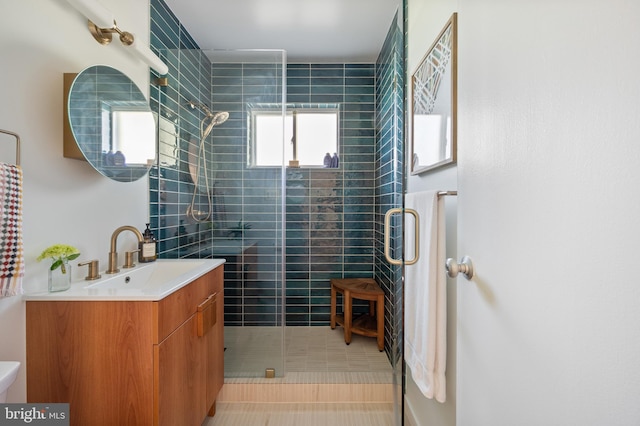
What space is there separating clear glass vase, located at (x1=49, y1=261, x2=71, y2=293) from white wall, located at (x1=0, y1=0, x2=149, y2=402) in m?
0.08

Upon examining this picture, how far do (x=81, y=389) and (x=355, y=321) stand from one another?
2.05 m

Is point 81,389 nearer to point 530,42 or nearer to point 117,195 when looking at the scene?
point 117,195

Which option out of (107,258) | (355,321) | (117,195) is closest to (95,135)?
(117,195)

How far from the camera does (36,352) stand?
1.07 meters

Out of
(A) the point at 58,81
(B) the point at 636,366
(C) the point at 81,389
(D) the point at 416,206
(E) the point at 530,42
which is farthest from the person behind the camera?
(D) the point at 416,206

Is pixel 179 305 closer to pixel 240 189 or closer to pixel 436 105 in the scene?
pixel 240 189

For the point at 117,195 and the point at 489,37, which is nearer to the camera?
the point at 489,37

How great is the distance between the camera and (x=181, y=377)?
127cm

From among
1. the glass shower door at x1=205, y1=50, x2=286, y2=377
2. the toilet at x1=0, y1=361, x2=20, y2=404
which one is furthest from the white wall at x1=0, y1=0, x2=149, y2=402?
the glass shower door at x1=205, y1=50, x2=286, y2=377

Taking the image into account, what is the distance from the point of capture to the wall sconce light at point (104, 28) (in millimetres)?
1163

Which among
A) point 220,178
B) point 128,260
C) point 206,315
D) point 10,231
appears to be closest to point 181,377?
point 206,315

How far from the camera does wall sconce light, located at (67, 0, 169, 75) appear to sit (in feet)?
3.82

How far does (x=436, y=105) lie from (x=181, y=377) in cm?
164

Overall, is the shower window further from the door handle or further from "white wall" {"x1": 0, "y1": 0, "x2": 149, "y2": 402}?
the door handle
